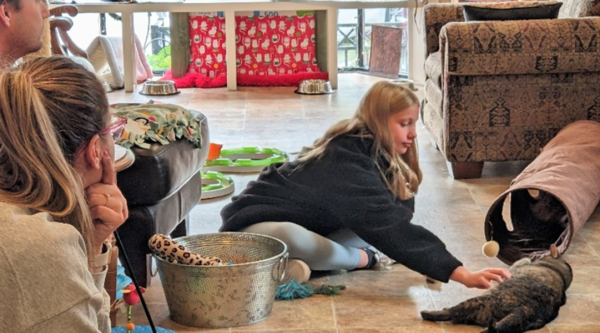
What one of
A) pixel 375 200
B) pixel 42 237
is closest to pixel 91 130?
pixel 42 237

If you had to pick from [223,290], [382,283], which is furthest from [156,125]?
[382,283]

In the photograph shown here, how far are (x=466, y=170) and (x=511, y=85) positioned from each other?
0.43 metres

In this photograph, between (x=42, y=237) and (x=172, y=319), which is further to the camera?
(x=172, y=319)

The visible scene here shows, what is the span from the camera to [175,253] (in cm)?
237

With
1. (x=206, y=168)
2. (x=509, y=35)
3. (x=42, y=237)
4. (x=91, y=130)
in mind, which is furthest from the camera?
(x=206, y=168)

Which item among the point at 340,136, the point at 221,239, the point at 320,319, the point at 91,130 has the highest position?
the point at 91,130

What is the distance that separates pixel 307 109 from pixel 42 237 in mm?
4797

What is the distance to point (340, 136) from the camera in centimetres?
272

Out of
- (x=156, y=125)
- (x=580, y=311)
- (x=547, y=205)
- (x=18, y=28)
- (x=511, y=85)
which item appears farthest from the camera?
(x=511, y=85)

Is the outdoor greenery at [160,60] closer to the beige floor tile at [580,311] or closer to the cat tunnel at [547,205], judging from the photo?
the cat tunnel at [547,205]

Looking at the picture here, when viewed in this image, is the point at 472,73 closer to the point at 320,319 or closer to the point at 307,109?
the point at 320,319

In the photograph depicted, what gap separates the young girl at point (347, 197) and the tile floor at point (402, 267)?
133 mm

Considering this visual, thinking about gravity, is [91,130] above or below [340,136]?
above

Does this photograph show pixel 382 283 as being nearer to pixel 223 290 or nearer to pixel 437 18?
pixel 223 290
